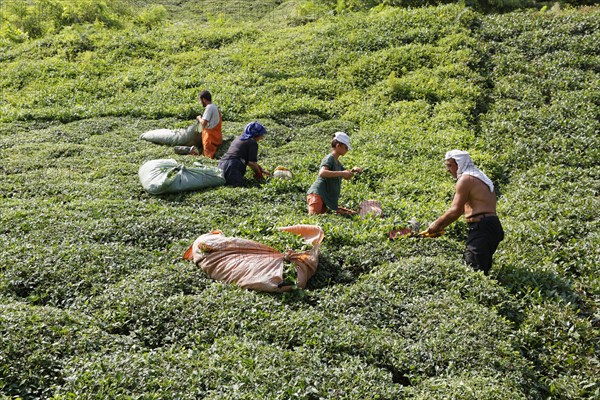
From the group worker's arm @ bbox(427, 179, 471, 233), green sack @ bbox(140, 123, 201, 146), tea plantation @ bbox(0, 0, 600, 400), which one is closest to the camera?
tea plantation @ bbox(0, 0, 600, 400)

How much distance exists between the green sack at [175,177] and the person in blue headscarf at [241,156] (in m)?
0.17

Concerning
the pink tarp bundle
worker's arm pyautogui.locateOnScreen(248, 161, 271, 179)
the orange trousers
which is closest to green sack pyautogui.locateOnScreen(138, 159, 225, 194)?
worker's arm pyautogui.locateOnScreen(248, 161, 271, 179)

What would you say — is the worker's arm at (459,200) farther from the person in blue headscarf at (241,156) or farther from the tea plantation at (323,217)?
the person in blue headscarf at (241,156)

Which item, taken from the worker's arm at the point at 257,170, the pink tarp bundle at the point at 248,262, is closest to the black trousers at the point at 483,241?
the pink tarp bundle at the point at 248,262

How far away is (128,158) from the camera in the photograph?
1216 cm

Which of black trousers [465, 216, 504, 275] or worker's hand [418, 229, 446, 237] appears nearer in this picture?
black trousers [465, 216, 504, 275]

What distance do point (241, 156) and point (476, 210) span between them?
4792mm

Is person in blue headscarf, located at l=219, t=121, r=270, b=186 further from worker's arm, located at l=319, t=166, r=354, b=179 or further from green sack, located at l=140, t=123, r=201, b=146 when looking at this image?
green sack, located at l=140, t=123, r=201, b=146

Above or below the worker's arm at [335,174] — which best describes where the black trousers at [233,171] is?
below

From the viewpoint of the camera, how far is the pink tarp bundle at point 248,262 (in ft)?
22.2

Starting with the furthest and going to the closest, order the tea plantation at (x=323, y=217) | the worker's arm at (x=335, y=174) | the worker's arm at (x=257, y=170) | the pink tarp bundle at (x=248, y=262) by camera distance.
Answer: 1. the worker's arm at (x=257, y=170)
2. the worker's arm at (x=335, y=174)
3. the pink tarp bundle at (x=248, y=262)
4. the tea plantation at (x=323, y=217)

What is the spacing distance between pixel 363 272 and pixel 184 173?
4.19m

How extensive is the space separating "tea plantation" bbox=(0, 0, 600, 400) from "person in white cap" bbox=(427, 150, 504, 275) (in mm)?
313

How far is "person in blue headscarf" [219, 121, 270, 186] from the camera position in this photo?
1045cm
